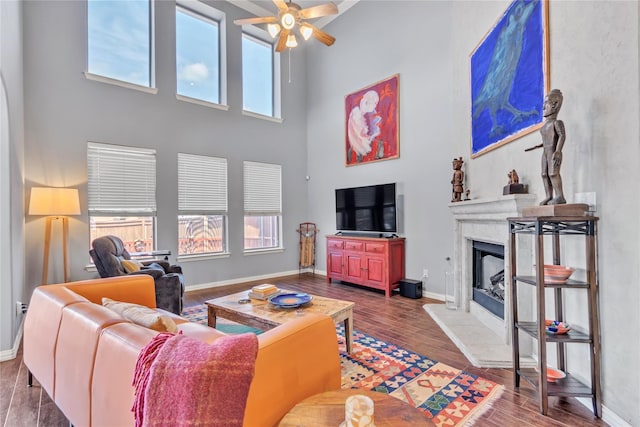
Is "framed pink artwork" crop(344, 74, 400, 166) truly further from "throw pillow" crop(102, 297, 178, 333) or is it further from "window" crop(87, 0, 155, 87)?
"throw pillow" crop(102, 297, 178, 333)

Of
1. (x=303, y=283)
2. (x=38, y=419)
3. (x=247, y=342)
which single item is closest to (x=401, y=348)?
(x=247, y=342)

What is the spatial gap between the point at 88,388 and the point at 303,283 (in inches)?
172

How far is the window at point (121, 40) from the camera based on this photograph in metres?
4.40

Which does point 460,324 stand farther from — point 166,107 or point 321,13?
point 166,107

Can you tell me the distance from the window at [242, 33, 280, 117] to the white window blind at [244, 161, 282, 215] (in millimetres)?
1099

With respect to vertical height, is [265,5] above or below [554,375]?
above

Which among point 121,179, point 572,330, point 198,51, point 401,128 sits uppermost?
point 198,51

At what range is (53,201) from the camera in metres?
3.57

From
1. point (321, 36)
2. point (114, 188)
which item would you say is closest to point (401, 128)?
point (321, 36)

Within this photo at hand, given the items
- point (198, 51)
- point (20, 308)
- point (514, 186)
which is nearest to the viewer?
point (514, 186)

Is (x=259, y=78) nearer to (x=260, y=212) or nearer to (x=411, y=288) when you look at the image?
(x=260, y=212)

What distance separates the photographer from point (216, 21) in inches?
221

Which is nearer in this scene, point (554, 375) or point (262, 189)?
point (554, 375)

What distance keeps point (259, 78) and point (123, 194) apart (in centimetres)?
336
